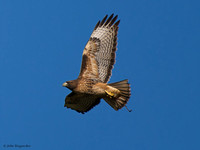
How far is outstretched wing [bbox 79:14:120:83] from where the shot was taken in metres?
7.66

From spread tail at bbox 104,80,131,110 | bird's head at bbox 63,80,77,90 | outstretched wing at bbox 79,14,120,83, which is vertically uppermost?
outstretched wing at bbox 79,14,120,83

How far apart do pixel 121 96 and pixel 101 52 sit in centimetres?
106

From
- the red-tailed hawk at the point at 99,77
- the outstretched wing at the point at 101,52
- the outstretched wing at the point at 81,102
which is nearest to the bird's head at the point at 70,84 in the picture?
the red-tailed hawk at the point at 99,77

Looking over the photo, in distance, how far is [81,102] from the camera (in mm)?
8141

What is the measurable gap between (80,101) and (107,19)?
194 centimetres

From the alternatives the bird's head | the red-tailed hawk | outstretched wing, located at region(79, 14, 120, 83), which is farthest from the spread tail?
the bird's head

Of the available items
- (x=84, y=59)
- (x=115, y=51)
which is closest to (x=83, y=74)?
(x=84, y=59)

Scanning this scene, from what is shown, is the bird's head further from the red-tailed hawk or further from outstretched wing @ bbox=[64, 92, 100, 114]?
outstretched wing @ bbox=[64, 92, 100, 114]

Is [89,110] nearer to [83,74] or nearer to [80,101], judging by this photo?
[80,101]

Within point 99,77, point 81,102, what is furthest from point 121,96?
point 81,102

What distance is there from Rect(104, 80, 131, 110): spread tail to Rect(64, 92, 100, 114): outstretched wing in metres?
0.44

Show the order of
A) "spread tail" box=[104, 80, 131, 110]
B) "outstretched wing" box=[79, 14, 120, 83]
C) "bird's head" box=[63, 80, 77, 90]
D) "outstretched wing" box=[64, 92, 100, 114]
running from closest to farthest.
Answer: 1. "bird's head" box=[63, 80, 77, 90]
2. "spread tail" box=[104, 80, 131, 110]
3. "outstretched wing" box=[79, 14, 120, 83]
4. "outstretched wing" box=[64, 92, 100, 114]

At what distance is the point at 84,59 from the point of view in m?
7.69

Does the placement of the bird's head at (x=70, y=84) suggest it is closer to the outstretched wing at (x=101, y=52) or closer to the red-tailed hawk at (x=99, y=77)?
the red-tailed hawk at (x=99, y=77)
